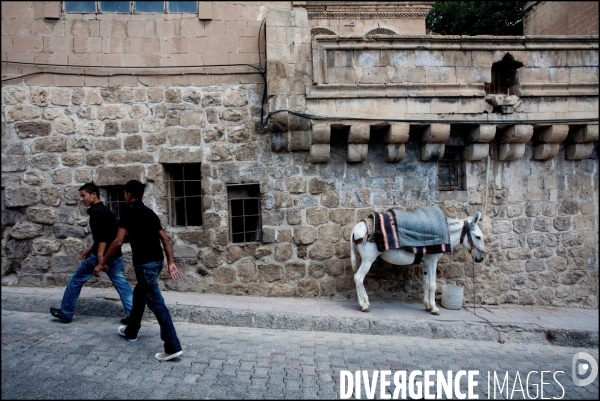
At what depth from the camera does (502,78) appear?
23.1ft

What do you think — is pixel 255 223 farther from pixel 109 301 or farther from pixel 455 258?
pixel 455 258

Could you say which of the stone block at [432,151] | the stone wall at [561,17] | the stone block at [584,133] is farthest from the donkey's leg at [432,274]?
Answer: the stone wall at [561,17]

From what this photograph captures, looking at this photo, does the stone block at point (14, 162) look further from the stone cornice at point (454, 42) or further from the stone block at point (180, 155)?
the stone cornice at point (454, 42)

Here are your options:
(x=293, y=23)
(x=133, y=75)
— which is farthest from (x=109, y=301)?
(x=293, y=23)

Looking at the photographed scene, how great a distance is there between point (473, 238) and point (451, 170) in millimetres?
1495

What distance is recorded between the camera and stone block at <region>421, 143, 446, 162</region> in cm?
666

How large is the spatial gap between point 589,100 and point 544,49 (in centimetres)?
111

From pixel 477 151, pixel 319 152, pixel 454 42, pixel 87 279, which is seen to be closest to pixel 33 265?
pixel 87 279

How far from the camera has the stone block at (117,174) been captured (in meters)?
6.52

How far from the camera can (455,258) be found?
6938 mm

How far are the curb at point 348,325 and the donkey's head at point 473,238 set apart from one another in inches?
40.9

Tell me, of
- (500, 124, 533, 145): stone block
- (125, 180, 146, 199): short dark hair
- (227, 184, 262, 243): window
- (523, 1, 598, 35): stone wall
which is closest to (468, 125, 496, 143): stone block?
(500, 124, 533, 145): stone block

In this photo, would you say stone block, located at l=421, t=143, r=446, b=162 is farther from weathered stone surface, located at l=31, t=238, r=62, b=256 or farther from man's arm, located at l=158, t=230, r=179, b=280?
weathered stone surface, located at l=31, t=238, r=62, b=256

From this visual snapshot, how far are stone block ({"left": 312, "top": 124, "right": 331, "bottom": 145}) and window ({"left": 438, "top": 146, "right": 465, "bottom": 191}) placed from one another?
2145 mm
